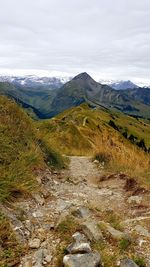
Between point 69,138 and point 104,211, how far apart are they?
164 ft

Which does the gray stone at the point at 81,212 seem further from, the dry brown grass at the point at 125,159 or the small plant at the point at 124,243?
the dry brown grass at the point at 125,159

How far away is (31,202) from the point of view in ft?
30.0

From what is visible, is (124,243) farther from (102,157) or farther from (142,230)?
(102,157)

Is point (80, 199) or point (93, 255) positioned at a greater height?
point (93, 255)

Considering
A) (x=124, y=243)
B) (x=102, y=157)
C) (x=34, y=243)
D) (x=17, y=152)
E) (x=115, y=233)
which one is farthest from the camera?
(x=102, y=157)

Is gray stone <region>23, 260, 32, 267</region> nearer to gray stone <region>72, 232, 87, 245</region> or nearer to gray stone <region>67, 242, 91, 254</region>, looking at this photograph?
gray stone <region>67, 242, 91, 254</region>

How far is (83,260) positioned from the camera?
5.92 metres

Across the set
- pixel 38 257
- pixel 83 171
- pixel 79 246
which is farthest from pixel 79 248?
pixel 83 171

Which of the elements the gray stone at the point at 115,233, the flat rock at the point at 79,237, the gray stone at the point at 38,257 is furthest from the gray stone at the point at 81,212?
the gray stone at the point at 38,257

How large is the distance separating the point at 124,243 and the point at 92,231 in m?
0.66

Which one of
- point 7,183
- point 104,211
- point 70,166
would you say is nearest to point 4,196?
point 7,183

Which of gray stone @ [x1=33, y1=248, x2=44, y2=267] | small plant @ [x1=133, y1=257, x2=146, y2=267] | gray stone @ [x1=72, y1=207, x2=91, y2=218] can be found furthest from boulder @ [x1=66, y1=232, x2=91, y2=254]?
gray stone @ [x1=72, y1=207, x2=91, y2=218]

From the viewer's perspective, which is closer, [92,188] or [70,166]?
[92,188]

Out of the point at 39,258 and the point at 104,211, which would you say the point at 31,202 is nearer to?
the point at 104,211
